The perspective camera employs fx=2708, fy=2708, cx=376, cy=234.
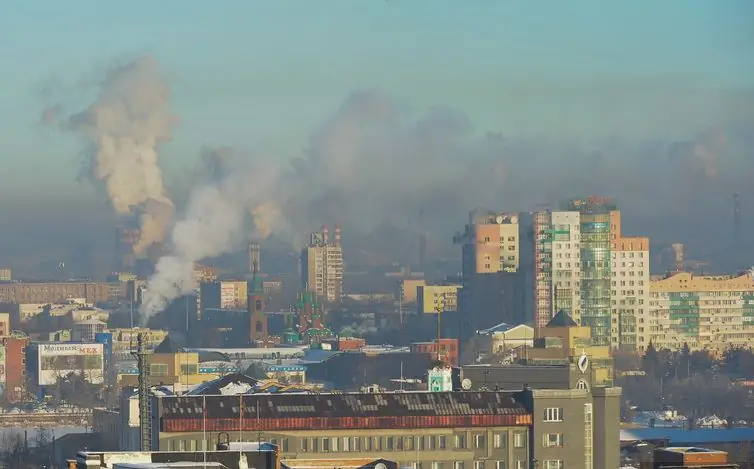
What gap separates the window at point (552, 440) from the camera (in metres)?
46.4

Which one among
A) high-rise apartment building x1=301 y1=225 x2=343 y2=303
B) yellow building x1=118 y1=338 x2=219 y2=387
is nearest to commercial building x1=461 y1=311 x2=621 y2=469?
yellow building x1=118 y1=338 x2=219 y2=387

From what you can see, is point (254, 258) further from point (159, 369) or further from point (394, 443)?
point (394, 443)

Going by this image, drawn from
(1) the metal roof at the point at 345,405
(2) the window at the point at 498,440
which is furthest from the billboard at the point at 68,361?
(2) the window at the point at 498,440

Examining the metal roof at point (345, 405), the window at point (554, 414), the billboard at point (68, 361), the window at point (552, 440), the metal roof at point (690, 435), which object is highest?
the metal roof at point (345, 405)

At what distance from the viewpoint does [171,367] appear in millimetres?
93688

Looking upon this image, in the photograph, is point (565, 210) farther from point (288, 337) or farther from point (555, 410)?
point (555, 410)

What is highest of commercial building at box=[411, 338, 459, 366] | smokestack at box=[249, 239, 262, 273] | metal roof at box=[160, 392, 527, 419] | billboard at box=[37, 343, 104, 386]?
smokestack at box=[249, 239, 262, 273]

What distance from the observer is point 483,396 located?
46.2m

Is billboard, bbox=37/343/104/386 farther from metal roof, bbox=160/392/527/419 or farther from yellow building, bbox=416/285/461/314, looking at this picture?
metal roof, bbox=160/392/527/419

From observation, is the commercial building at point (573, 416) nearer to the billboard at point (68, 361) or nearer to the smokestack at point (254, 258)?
the billboard at point (68, 361)

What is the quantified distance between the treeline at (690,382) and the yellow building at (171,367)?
16.4 m

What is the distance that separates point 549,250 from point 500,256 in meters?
13.4

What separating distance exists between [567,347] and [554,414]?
3890 cm

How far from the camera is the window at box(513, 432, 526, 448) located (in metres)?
46.2
